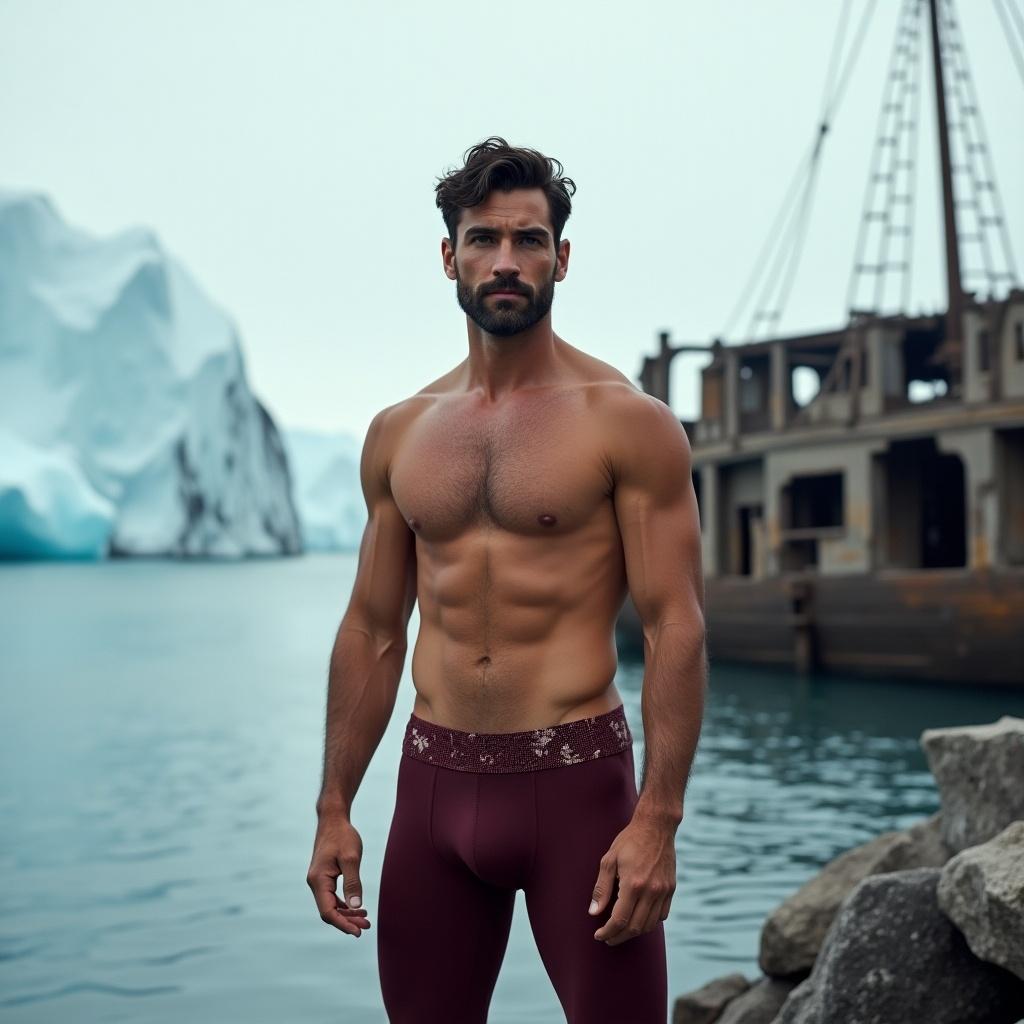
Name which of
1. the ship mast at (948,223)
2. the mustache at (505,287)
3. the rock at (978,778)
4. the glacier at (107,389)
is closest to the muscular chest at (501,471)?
the mustache at (505,287)

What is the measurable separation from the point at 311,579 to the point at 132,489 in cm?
1993

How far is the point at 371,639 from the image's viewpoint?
3.25m

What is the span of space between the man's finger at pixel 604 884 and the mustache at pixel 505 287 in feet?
3.72

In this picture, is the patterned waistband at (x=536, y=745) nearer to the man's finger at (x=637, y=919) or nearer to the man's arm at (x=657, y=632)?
the man's arm at (x=657, y=632)

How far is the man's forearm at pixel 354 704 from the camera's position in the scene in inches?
124

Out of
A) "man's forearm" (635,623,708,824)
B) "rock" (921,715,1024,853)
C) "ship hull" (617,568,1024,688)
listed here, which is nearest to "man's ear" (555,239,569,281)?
"man's forearm" (635,623,708,824)

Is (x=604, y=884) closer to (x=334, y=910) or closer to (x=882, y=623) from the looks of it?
(x=334, y=910)

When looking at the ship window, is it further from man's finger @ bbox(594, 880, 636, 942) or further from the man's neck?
man's finger @ bbox(594, 880, 636, 942)

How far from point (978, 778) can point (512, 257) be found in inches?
148

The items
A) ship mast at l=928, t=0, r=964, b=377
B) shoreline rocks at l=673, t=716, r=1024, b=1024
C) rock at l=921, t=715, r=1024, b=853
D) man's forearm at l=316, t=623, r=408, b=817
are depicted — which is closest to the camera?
man's forearm at l=316, t=623, r=408, b=817

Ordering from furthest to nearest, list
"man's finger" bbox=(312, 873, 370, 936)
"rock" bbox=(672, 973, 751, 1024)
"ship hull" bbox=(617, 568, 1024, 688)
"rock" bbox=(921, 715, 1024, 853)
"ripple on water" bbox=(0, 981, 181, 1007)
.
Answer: "ship hull" bbox=(617, 568, 1024, 688) < "ripple on water" bbox=(0, 981, 181, 1007) < "rock" bbox=(672, 973, 751, 1024) < "rock" bbox=(921, 715, 1024, 853) < "man's finger" bbox=(312, 873, 370, 936)

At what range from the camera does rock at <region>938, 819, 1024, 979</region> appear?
3.99 meters

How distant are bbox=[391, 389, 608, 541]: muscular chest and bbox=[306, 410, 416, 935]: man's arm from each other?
105 mm

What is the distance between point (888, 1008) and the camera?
4.37m
